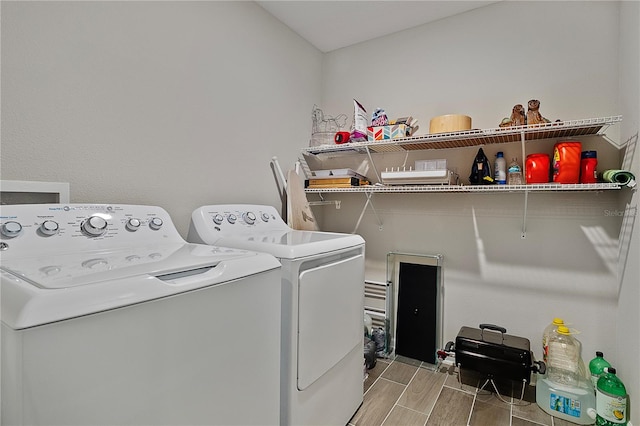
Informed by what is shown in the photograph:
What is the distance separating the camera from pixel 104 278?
0.72 meters

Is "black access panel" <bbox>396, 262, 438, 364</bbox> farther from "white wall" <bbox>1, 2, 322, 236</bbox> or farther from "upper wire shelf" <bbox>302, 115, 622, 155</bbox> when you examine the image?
"white wall" <bbox>1, 2, 322, 236</bbox>

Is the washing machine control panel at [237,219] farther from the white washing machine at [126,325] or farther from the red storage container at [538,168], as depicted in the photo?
the red storage container at [538,168]

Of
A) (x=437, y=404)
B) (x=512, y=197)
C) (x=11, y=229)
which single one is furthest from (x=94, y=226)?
(x=512, y=197)

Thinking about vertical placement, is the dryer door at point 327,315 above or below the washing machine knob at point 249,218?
below

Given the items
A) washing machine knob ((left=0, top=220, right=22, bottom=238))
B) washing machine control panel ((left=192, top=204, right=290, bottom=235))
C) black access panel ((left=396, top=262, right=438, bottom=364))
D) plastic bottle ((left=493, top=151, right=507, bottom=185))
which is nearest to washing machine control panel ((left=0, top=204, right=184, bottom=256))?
washing machine knob ((left=0, top=220, right=22, bottom=238))

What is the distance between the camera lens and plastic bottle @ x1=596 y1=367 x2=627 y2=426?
148 cm

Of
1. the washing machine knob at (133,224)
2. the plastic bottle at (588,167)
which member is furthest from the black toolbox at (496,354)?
the washing machine knob at (133,224)

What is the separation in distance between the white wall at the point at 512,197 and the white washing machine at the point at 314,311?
0.91 metres

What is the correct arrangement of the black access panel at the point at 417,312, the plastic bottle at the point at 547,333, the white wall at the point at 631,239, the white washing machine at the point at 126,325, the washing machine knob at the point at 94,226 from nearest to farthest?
the white washing machine at the point at 126,325
the washing machine knob at the point at 94,226
the white wall at the point at 631,239
the plastic bottle at the point at 547,333
the black access panel at the point at 417,312

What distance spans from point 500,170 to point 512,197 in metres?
0.23

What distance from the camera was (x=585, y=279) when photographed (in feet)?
6.01

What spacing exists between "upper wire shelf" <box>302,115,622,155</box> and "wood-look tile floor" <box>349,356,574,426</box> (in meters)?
1.51

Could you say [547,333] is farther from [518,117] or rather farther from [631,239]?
[518,117]

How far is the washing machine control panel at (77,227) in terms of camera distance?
3.22 ft
